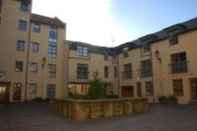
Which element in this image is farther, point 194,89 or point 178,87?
point 178,87

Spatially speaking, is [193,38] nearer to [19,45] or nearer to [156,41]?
[156,41]

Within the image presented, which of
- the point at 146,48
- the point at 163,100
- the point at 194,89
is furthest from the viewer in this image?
the point at 146,48

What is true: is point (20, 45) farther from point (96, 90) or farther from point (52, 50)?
point (96, 90)

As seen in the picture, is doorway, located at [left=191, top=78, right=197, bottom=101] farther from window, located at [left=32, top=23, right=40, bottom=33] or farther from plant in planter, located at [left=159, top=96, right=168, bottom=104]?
window, located at [left=32, top=23, right=40, bottom=33]

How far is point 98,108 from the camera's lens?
11344 mm

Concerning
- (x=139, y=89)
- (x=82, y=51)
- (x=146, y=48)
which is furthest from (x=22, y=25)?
(x=139, y=89)

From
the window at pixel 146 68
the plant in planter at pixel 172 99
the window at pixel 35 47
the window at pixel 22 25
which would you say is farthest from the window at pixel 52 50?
the plant in planter at pixel 172 99

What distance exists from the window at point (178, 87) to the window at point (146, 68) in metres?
3.78

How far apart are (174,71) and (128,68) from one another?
8141 mm

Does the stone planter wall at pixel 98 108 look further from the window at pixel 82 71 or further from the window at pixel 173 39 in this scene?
the window at pixel 82 71

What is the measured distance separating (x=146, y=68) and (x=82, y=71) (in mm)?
9962

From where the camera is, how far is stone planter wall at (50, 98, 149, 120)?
35.6 ft

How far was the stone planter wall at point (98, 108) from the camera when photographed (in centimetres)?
1084

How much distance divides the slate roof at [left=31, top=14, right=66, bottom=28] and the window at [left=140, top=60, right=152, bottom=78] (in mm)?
13332
